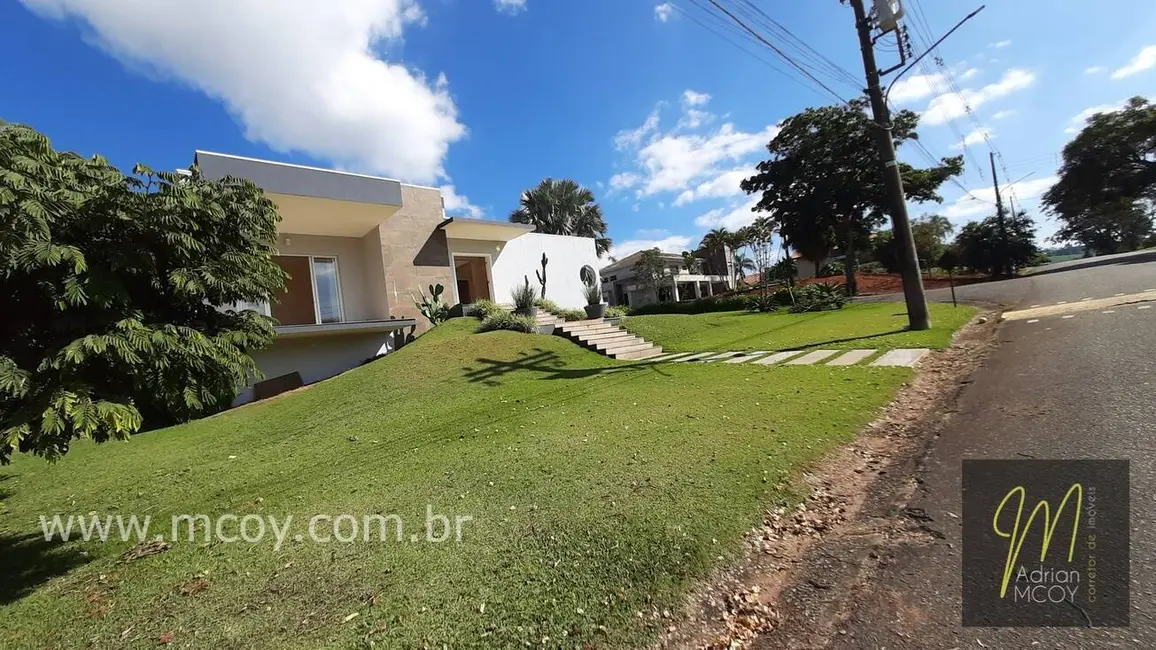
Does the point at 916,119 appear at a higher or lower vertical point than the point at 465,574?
higher

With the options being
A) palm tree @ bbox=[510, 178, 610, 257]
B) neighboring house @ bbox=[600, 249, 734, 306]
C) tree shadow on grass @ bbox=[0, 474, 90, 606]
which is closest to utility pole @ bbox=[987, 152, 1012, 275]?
neighboring house @ bbox=[600, 249, 734, 306]

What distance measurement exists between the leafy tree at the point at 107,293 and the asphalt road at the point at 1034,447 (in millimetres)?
4129

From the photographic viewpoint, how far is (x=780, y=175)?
28.1m

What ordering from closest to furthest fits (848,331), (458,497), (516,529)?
(516,529) → (458,497) → (848,331)

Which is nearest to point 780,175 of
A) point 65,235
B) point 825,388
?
point 825,388

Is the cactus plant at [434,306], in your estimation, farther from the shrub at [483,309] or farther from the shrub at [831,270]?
the shrub at [831,270]

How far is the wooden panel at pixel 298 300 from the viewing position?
51.5 ft


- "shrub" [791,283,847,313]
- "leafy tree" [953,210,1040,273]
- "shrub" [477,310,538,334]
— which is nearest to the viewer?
"shrub" [477,310,538,334]

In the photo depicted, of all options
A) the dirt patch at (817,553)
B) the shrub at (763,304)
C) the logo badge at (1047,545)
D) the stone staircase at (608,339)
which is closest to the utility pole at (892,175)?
the stone staircase at (608,339)

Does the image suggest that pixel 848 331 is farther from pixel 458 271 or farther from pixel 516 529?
pixel 458 271

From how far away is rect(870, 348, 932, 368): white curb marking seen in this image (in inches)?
302

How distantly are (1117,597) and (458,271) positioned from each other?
20441 mm

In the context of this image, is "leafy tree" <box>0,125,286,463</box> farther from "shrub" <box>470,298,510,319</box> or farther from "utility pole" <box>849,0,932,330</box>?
"utility pole" <box>849,0,932,330</box>

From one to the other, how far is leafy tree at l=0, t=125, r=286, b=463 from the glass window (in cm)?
1232
